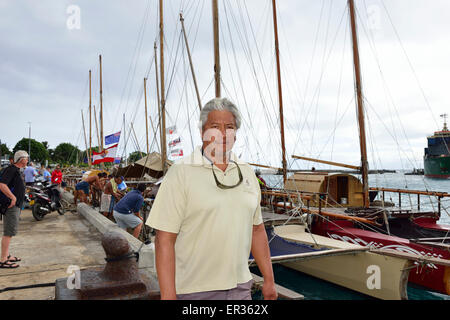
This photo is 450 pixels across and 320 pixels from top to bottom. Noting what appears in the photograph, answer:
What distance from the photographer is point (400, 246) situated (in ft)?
27.2

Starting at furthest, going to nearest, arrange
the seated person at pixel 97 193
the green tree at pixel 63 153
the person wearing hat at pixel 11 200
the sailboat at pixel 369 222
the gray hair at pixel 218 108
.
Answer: the green tree at pixel 63 153
the seated person at pixel 97 193
the sailboat at pixel 369 222
the person wearing hat at pixel 11 200
the gray hair at pixel 218 108

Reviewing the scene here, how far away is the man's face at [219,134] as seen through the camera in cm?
179

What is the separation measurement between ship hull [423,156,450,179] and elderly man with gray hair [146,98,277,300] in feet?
303

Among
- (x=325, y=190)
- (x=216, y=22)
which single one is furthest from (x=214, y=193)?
(x=325, y=190)

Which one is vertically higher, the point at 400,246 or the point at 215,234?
the point at 215,234

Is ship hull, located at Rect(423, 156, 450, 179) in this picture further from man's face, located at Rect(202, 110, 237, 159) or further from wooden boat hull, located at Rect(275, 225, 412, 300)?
man's face, located at Rect(202, 110, 237, 159)

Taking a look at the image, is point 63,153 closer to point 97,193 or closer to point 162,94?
point 162,94

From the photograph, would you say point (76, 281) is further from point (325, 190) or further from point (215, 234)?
point (325, 190)

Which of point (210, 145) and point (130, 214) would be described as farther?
point (130, 214)

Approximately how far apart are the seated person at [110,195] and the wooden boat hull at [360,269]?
527 centimetres

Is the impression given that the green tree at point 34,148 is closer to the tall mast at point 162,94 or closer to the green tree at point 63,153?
the green tree at point 63,153

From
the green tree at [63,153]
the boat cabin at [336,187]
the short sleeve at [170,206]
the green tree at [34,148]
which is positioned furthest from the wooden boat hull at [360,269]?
the green tree at [63,153]

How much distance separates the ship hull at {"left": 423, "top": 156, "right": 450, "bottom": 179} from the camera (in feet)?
258

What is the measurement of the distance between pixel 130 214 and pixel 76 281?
5.01 meters
